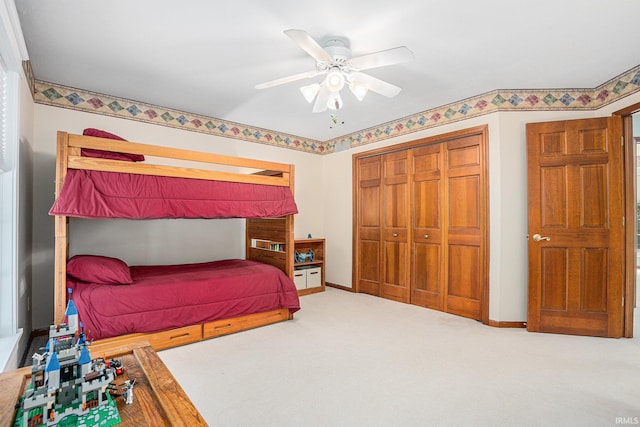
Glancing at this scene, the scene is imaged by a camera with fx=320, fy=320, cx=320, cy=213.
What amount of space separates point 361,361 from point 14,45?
3260 mm

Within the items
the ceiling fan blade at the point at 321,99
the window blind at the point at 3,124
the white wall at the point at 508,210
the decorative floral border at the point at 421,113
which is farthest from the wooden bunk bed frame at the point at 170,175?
the white wall at the point at 508,210

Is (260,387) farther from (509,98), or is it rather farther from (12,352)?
(509,98)

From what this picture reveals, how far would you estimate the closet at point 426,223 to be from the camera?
11.6 ft

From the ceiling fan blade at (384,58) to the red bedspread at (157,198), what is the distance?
1591mm

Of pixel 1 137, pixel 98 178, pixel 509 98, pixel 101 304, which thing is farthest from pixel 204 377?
→ pixel 509 98

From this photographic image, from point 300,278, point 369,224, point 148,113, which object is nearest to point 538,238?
point 369,224

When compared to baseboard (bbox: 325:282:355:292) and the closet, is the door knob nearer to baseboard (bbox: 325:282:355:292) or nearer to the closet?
the closet

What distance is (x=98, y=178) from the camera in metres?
2.44

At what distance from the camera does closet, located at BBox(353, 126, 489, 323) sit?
353 cm

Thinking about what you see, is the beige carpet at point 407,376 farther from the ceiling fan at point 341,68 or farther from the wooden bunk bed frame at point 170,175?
the ceiling fan at point 341,68

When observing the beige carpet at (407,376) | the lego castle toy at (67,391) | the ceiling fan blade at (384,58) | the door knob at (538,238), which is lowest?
the beige carpet at (407,376)

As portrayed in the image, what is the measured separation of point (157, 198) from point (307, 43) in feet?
5.58

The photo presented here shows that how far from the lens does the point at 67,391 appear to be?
1043 millimetres

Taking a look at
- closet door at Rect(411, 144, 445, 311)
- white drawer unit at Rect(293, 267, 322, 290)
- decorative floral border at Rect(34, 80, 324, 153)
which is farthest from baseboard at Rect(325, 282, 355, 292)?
decorative floral border at Rect(34, 80, 324, 153)
